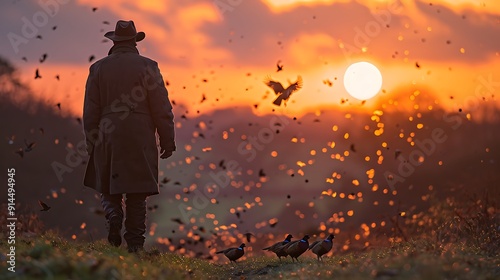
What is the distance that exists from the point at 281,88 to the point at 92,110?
4961mm

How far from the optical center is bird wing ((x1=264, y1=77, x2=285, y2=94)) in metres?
15.4

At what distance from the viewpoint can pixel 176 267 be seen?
11.3 metres

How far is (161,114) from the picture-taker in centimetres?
1177

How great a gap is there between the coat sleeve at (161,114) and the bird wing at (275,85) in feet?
13.5

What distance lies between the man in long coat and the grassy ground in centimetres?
65

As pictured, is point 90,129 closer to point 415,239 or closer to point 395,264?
point 395,264

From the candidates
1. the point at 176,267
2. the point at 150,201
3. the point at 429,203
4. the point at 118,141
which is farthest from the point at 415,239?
the point at 150,201

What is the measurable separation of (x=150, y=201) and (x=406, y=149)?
10.5 meters

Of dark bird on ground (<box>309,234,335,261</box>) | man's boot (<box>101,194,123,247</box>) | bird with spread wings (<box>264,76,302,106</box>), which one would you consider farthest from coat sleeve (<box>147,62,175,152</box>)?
bird with spread wings (<box>264,76,302,106</box>)

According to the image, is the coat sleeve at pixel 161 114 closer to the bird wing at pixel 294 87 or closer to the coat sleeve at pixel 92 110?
the coat sleeve at pixel 92 110

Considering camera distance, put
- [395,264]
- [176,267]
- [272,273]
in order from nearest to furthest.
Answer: [395,264] < [176,267] < [272,273]

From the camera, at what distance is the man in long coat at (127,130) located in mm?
11633

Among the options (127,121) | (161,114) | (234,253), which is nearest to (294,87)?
(234,253)

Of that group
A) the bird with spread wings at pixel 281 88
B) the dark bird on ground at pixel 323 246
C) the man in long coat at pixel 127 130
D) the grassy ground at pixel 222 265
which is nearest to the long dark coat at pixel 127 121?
the man in long coat at pixel 127 130
